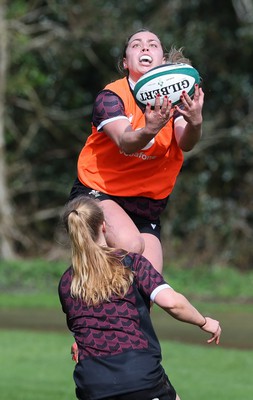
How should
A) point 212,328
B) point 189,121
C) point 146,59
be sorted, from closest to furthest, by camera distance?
1. point 212,328
2. point 189,121
3. point 146,59

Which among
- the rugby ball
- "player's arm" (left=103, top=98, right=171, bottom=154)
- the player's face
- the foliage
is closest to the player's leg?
"player's arm" (left=103, top=98, right=171, bottom=154)

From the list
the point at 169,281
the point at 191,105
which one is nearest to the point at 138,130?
the point at 191,105

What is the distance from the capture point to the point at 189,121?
19.2ft

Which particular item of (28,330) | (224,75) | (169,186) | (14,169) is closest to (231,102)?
(224,75)

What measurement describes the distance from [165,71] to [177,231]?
1766 cm

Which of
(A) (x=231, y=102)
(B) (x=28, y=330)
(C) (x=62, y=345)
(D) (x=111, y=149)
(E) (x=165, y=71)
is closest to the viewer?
(E) (x=165, y=71)

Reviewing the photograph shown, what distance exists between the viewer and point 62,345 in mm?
13266

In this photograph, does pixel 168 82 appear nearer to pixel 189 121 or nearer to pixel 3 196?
pixel 189 121

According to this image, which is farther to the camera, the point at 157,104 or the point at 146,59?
the point at 146,59

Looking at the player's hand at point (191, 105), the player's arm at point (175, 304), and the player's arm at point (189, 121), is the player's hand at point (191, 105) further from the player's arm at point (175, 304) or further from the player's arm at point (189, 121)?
the player's arm at point (175, 304)

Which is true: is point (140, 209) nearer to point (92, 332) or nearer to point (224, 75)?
point (92, 332)

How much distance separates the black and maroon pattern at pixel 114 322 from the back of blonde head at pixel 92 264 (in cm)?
5

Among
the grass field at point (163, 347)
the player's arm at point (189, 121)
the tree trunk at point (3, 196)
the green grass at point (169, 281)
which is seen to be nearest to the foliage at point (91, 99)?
the tree trunk at point (3, 196)

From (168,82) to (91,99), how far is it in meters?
19.0
